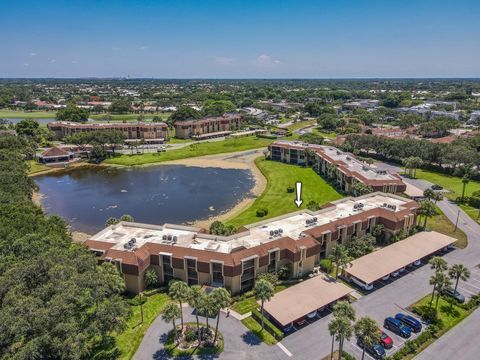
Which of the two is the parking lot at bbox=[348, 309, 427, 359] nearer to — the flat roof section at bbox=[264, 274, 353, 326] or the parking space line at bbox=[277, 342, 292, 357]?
the flat roof section at bbox=[264, 274, 353, 326]

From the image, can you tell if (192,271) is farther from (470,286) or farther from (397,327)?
(470,286)

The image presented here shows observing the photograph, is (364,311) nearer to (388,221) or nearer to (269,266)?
(269,266)

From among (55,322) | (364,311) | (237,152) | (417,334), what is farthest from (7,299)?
(237,152)

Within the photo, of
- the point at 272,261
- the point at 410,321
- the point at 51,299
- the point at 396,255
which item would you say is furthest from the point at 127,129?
the point at 410,321

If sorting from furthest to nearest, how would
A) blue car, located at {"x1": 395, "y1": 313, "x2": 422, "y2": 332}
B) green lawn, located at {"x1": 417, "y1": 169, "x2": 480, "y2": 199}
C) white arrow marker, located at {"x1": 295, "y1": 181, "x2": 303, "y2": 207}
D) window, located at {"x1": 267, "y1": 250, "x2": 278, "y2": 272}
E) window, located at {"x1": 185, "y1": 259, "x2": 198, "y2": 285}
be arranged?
green lawn, located at {"x1": 417, "y1": 169, "x2": 480, "y2": 199} < white arrow marker, located at {"x1": 295, "y1": 181, "x2": 303, "y2": 207} < window, located at {"x1": 267, "y1": 250, "x2": 278, "y2": 272} < window, located at {"x1": 185, "y1": 259, "x2": 198, "y2": 285} < blue car, located at {"x1": 395, "y1": 313, "x2": 422, "y2": 332}

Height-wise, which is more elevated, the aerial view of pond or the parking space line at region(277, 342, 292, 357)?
the parking space line at region(277, 342, 292, 357)

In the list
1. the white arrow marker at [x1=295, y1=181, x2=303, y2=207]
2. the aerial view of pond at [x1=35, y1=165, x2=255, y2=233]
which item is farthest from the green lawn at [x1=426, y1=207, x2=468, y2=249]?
the aerial view of pond at [x1=35, y1=165, x2=255, y2=233]
